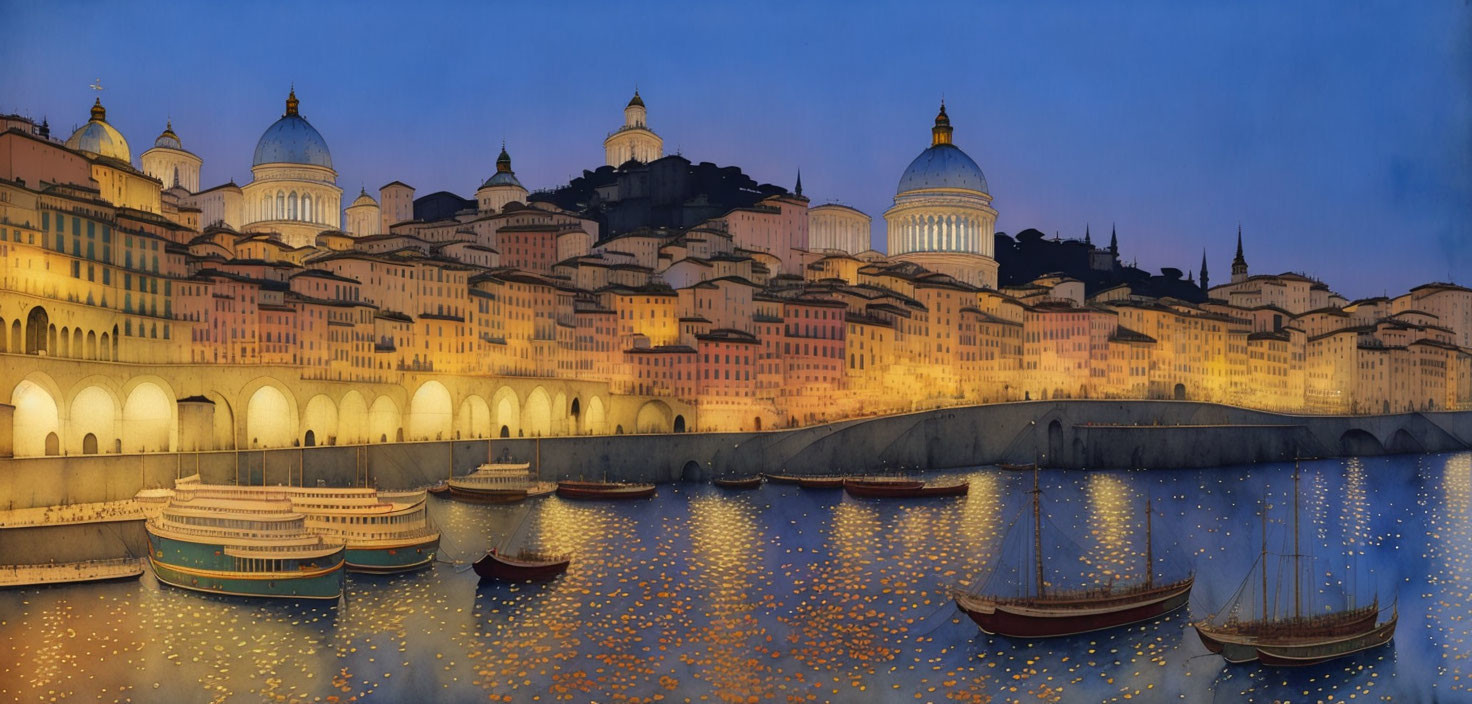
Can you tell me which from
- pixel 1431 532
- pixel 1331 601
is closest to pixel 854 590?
pixel 1331 601

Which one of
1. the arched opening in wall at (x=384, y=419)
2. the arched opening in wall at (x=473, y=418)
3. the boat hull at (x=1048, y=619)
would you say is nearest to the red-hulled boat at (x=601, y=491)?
the arched opening in wall at (x=473, y=418)

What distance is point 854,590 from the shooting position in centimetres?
3662

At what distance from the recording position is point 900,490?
2189 inches

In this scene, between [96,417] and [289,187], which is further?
[289,187]

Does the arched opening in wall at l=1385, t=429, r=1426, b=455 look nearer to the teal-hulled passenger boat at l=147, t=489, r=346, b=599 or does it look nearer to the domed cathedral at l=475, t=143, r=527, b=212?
the domed cathedral at l=475, t=143, r=527, b=212

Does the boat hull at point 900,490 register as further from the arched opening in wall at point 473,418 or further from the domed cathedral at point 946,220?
the domed cathedral at point 946,220

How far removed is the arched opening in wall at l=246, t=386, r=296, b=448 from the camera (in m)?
49.6

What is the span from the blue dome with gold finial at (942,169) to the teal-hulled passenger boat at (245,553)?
66.0m

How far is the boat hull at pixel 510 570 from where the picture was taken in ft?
122

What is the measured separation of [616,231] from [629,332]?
19013 mm

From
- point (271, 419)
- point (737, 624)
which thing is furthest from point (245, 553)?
point (271, 419)

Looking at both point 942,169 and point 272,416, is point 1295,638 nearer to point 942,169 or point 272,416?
point 272,416

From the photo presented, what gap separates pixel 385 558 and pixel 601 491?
49.5 ft

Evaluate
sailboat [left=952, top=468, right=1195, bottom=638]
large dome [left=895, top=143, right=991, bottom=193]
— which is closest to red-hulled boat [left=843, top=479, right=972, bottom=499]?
→ sailboat [left=952, top=468, right=1195, bottom=638]
